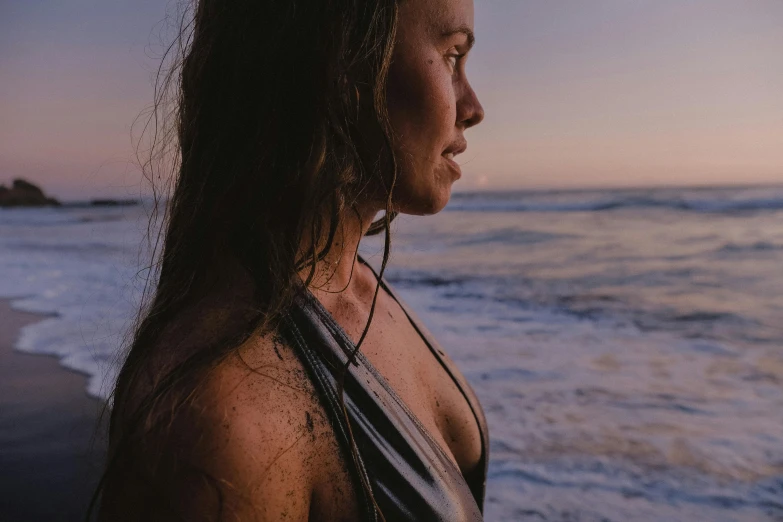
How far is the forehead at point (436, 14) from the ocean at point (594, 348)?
653 mm

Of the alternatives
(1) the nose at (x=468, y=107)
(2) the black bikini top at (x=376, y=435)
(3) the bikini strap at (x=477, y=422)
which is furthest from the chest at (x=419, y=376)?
(1) the nose at (x=468, y=107)

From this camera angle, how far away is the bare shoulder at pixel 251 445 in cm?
84

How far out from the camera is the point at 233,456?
0.85 m

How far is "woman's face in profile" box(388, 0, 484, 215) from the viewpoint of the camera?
1.21m

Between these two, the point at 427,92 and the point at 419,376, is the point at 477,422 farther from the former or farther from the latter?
the point at 427,92

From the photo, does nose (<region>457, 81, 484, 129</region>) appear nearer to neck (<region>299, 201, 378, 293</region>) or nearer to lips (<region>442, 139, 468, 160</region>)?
lips (<region>442, 139, 468, 160</region>)

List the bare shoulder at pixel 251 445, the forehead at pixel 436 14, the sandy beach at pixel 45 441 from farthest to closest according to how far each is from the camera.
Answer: the sandy beach at pixel 45 441, the forehead at pixel 436 14, the bare shoulder at pixel 251 445

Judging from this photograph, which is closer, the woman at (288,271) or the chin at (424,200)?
the woman at (288,271)

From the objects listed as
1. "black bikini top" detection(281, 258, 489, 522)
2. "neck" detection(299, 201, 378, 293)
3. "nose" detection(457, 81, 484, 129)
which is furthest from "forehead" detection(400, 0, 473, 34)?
"black bikini top" detection(281, 258, 489, 522)

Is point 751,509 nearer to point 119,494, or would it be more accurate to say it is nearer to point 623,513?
point 623,513

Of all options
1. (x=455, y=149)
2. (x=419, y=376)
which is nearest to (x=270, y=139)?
(x=455, y=149)

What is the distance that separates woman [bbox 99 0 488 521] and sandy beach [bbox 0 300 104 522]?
1.74 meters

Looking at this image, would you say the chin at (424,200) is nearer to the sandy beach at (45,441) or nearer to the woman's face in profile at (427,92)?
the woman's face in profile at (427,92)

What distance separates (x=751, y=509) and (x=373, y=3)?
3.28 m
